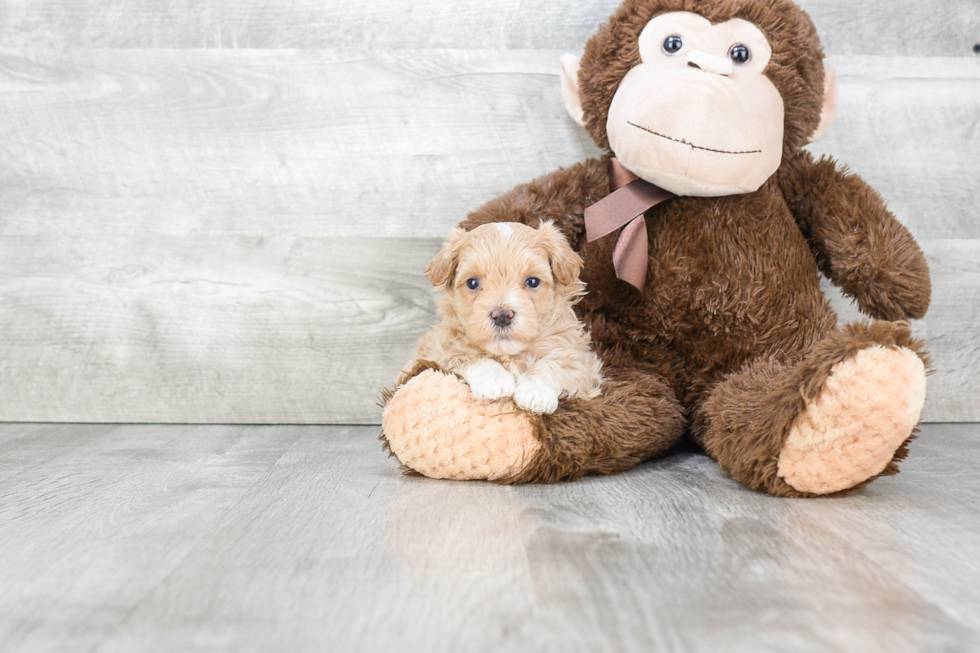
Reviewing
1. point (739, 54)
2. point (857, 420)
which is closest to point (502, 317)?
point (857, 420)

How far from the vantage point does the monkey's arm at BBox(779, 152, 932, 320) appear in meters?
1.05

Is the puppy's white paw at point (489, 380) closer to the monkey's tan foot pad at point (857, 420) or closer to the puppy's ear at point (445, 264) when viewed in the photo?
the puppy's ear at point (445, 264)

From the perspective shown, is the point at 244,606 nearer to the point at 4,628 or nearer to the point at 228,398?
the point at 4,628

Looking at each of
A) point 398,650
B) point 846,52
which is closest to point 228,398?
point 398,650

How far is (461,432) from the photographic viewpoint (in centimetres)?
93

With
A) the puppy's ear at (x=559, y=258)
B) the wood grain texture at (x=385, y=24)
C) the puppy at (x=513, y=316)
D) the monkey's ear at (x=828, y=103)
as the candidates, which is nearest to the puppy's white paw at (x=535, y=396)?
the puppy at (x=513, y=316)

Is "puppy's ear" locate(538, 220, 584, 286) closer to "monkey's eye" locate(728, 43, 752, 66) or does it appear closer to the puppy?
the puppy

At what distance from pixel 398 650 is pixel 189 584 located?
219 mm

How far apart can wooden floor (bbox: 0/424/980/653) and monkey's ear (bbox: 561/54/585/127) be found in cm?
56

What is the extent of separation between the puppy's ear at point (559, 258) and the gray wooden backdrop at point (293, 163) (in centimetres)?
38

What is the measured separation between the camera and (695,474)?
1.01 metres

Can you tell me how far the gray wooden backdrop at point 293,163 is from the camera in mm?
1337

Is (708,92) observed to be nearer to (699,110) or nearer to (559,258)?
(699,110)

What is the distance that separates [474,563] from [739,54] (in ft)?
2.59
